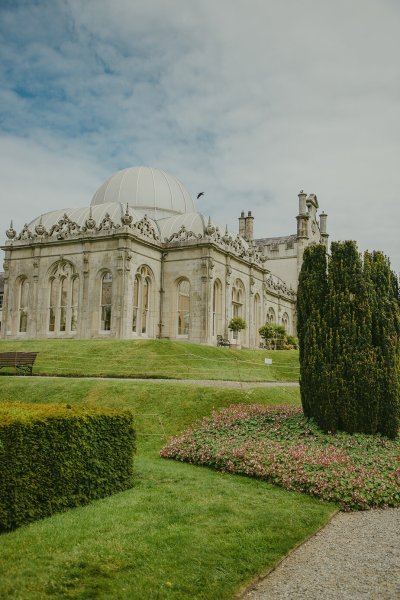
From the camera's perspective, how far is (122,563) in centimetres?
691

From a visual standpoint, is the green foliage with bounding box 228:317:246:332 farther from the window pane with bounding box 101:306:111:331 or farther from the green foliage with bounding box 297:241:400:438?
the green foliage with bounding box 297:241:400:438

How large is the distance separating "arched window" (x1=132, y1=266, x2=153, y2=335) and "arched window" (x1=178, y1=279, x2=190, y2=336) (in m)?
2.34

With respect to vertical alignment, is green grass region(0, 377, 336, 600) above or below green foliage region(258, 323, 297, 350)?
below

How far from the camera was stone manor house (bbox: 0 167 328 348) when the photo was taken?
35.1 meters

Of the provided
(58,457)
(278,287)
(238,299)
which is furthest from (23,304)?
(58,457)

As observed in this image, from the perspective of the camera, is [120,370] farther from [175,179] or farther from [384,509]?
[175,179]

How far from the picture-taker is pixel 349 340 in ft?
45.5

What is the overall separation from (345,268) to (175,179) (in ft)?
116

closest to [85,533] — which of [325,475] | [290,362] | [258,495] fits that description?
[258,495]

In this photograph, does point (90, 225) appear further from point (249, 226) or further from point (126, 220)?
point (249, 226)

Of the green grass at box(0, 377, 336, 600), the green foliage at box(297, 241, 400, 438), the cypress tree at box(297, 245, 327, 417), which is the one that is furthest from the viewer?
the cypress tree at box(297, 245, 327, 417)

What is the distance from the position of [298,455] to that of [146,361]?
1567 centimetres

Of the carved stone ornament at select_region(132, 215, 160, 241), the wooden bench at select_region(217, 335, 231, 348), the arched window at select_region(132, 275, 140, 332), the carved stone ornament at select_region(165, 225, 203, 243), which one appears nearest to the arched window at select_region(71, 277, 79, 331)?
the arched window at select_region(132, 275, 140, 332)

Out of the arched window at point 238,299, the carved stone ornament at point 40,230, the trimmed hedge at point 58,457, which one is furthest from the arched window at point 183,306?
the trimmed hedge at point 58,457
